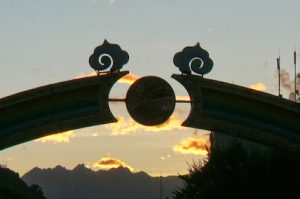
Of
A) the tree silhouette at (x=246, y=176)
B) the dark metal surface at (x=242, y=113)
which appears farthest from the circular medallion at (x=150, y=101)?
the tree silhouette at (x=246, y=176)

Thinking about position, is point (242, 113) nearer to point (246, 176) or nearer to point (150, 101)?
point (150, 101)

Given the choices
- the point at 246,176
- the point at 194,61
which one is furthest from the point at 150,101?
the point at 246,176

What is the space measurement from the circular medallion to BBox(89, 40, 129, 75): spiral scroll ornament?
710mm

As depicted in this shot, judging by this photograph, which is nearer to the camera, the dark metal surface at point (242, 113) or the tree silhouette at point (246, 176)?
the dark metal surface at point (242, 113)

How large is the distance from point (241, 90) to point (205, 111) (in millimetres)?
1160

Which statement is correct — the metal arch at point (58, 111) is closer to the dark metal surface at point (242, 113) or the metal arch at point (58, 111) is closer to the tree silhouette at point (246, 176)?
the dark metal surface at point (242, 113)

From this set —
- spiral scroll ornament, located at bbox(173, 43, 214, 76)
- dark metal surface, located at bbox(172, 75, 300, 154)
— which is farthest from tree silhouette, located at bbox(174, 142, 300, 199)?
spiral scroll ornament, located at bbox(173, 43, 214, 76)

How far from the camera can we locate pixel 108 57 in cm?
2544

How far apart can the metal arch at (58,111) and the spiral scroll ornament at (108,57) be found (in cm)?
27

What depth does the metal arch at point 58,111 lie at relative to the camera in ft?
83.6

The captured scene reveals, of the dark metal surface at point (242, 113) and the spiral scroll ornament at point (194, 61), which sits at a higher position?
the spiral scroll ornament at point (194, 61)

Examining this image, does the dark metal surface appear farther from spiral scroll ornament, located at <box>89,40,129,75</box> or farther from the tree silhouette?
the tree silhouette

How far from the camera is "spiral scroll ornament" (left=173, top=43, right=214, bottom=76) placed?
25.6m

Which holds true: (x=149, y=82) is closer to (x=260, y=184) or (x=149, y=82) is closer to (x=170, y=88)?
(x=170, y=88)
